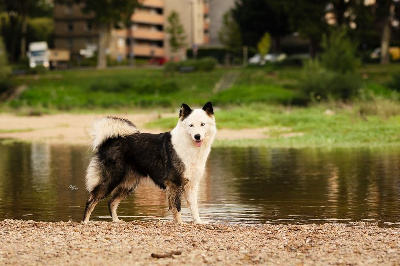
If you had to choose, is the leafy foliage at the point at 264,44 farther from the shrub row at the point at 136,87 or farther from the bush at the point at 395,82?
the bush at the point at 395,82

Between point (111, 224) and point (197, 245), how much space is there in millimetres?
2600

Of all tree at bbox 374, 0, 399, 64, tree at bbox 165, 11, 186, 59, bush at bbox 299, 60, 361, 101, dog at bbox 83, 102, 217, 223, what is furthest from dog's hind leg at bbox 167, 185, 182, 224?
tree at bbox 165, 11, 186, 59

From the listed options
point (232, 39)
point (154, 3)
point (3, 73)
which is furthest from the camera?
point (154, 3)

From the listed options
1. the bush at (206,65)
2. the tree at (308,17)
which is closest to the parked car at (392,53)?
the tree at (308,17)

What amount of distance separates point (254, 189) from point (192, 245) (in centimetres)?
1024

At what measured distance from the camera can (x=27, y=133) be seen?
151 feet

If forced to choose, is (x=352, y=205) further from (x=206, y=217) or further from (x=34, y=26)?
(x=34, y=26)

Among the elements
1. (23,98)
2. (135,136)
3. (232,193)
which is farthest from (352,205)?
(23,98)

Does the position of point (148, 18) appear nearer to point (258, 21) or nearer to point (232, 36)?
point (232, 36)

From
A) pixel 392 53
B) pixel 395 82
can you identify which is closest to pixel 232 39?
pixel 392 53

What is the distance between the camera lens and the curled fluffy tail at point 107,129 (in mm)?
15092

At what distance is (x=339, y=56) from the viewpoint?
69938mm

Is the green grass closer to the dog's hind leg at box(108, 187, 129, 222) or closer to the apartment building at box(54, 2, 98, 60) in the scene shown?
the dog's hind leg at box(108, 187, 129, 222)

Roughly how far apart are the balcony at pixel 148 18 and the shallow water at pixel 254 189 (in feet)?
393
